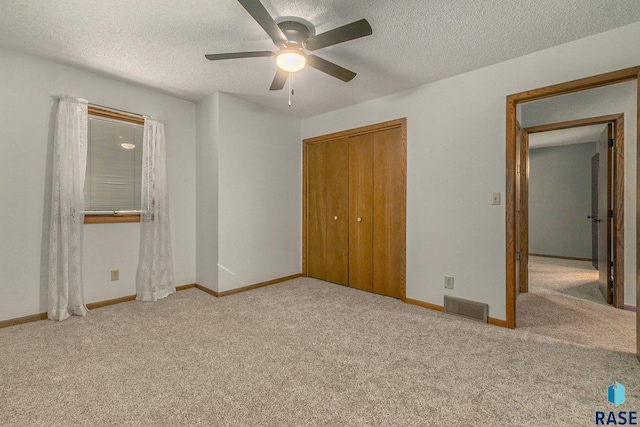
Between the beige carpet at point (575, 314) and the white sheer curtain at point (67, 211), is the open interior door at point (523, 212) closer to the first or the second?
the beige carpet at point (575, 314)

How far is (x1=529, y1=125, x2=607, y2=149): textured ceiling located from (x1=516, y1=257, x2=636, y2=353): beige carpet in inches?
99.3

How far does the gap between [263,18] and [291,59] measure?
38 centimetres

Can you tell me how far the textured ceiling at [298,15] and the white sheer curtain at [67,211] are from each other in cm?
57

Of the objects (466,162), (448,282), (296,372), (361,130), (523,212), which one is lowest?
(296,372)

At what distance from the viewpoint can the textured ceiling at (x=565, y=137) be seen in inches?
201

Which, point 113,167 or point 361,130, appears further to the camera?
point 361,130

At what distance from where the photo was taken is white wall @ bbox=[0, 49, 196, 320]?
2.53 m

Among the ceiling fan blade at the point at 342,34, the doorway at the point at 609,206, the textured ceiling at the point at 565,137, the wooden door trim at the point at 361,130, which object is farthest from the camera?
the textured ceiling at the point at 565,137

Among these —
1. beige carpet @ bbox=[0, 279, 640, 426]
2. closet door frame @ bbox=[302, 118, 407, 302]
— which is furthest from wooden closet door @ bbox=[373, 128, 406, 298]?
beige carpet @ bbox=[0, 279, 640, 426]

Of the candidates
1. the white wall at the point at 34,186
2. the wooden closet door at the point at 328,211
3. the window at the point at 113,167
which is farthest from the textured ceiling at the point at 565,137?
the white wall at the point at 34,186

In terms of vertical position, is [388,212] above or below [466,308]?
above

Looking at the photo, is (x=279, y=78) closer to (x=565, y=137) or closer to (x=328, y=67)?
(x=328, y=67)

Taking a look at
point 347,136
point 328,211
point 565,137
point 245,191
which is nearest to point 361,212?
point 328,211

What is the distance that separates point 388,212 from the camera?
3559mm
